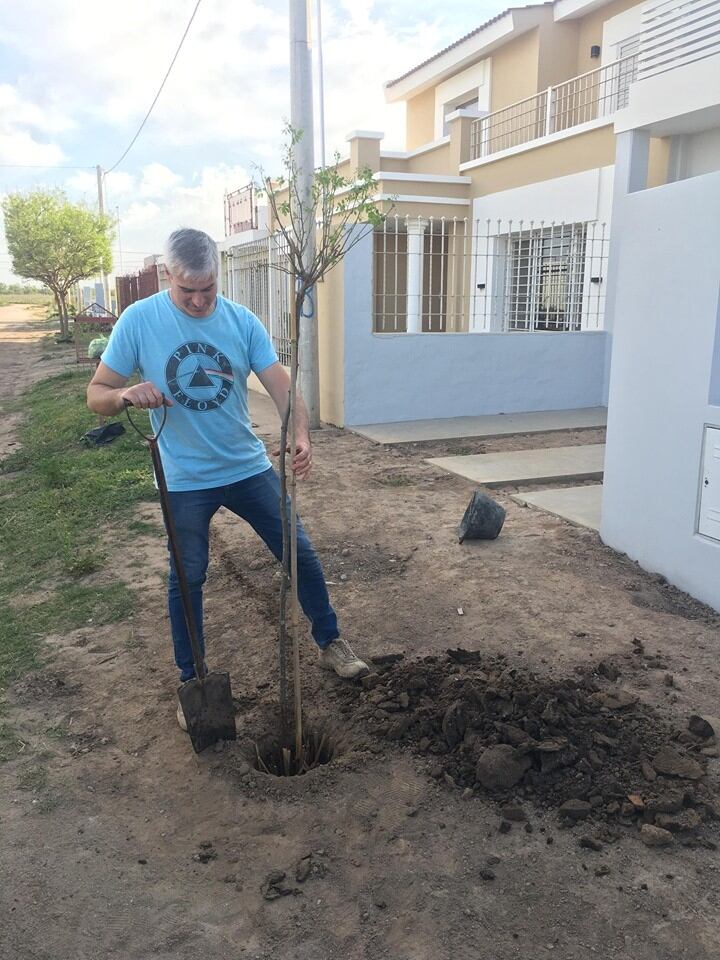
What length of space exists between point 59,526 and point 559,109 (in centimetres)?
1304

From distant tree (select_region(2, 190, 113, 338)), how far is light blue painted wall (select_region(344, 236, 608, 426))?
78.0ft

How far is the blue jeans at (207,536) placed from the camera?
2.89 meters

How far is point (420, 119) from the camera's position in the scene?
846 inches

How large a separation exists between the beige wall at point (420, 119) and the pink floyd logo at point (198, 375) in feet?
65.8

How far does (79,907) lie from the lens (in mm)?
2191

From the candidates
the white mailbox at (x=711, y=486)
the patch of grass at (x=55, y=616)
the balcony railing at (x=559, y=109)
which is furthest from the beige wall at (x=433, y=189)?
the patch of grass at (x=55, y=616)

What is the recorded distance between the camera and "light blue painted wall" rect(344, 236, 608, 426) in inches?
354

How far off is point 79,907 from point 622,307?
3943 millimetres

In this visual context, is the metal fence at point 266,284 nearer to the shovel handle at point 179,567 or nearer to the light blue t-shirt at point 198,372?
the light blue t-shirt at point 198,372

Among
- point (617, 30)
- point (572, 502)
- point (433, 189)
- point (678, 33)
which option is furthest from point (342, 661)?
point (617, 30)

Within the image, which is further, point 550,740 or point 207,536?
point 207,536

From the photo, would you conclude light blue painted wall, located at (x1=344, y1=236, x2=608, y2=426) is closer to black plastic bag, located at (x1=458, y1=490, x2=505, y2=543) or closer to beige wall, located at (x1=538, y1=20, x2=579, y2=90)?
black plastic bag, located at (x1=458, y1=490, x2=505, y2=543)

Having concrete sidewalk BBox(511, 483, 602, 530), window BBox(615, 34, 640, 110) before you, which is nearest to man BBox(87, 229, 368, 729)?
concrete sidewalk BBox(511, 483, 602, 530)

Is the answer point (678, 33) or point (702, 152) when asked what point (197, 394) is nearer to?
point (678, 33)
